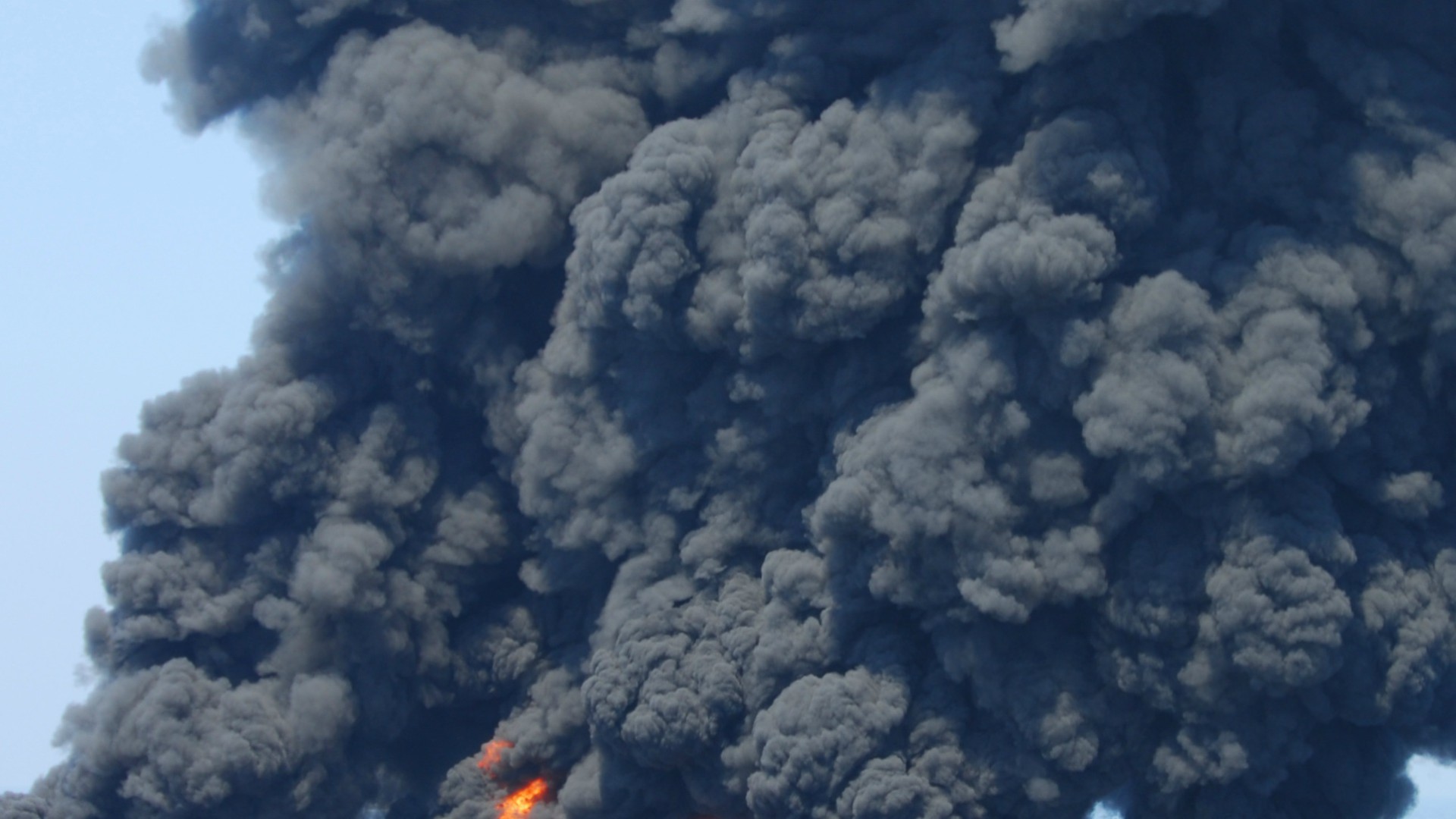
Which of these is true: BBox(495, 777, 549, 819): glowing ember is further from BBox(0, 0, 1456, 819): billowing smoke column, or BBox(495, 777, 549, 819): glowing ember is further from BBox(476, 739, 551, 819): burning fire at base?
BBox(0, 0, 1456, 819): billowing smoke column

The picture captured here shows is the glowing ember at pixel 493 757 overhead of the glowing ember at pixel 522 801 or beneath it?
overhead

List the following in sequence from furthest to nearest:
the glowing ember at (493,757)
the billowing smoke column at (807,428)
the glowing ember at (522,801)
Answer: the glowing ember at (493,757), the glowing ember at (522,801), the billowing smoke column at (807,428)

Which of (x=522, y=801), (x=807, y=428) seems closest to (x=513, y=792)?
(x=522, y=801)

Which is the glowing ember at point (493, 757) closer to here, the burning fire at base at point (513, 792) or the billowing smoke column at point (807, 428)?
the burning fire at base at point (513, 792)

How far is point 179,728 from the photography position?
1671 inches

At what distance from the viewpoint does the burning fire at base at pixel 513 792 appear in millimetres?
44781

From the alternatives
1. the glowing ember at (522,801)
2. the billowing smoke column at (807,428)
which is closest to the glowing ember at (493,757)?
the billowing smoke column at (807,428)

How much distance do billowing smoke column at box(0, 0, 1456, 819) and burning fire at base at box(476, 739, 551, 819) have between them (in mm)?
220

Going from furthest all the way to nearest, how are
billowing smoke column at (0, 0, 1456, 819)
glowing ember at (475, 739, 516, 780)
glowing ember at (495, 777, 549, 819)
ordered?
1. glowing ember at (475, 739, 516, 780)
2. glowing ember at (495, 777, 549, 819)
3. billowing smoke column at (0, 0, 1456, 819)

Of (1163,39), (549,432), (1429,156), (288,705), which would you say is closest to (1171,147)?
(1163,39)

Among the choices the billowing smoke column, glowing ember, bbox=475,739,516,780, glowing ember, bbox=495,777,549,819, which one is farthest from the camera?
glowing ember, bbox=475,739,516,780

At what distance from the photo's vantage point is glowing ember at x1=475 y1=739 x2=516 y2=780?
4503 centimetres

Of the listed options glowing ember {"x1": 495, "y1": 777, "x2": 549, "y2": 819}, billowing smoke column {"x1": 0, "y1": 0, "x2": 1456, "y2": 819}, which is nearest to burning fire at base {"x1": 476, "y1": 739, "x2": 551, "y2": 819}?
glowing ember {"x1": 495, "y1": 777, "x2": 549, "y2": 819}

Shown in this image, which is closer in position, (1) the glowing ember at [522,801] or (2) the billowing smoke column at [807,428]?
(2) the billowing smoke column at [807,428]
